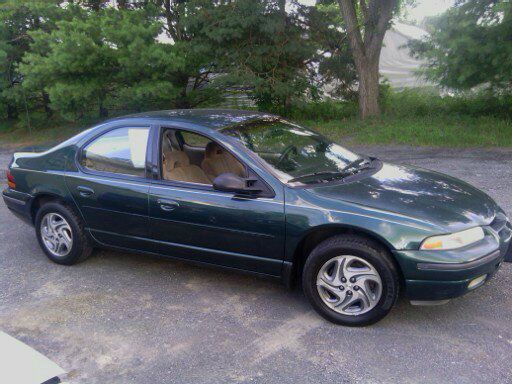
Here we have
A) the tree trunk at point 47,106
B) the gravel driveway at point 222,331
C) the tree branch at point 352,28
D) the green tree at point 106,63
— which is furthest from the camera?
the tree trunk at point 47,106

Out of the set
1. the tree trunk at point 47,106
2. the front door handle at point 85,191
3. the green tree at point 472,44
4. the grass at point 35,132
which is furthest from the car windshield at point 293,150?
the tree trunk at point 47,106

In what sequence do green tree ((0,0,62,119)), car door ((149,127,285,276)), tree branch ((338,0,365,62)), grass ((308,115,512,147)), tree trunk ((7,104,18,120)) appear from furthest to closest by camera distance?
1. tree trunk ((7,104,18,120))
2. green tree ((0,0,62,119))
3. tree branch ((338,0,365,62))
4. grass ((308,115,512,147))
5. car door ((149,127,285,276))

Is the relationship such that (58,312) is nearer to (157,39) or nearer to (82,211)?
(82,211)

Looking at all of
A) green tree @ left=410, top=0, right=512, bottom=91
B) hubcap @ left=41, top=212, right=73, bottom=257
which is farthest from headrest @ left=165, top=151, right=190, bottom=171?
green tree @ left=410, top=0, right=512, bottom=91

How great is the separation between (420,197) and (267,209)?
3.78ft

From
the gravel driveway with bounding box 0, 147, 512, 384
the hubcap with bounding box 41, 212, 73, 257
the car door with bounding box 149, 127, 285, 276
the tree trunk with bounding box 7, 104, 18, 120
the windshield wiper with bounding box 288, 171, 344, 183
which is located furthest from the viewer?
the tree trunk with bounding box 7, 104, 18, 120

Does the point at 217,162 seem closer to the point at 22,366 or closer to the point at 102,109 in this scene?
the point at 22,366

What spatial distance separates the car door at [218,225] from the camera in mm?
3730

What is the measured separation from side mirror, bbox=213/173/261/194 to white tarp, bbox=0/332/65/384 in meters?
1.80

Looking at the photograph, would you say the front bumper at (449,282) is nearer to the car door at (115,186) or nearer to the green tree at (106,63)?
the car door at (115,186)

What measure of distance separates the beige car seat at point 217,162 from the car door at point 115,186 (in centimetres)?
59

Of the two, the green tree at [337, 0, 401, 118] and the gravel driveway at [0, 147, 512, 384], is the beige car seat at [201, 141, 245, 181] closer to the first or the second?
the gravel driveway at [0, 147, 512, 384]

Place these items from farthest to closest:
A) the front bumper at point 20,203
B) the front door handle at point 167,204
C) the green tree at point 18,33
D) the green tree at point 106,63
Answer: the green tree at point 18,33, the green tree at point 106,63, the front bumper at point 20,203, the front door handle at point 167,204

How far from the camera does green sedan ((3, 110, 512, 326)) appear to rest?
3391 mm
